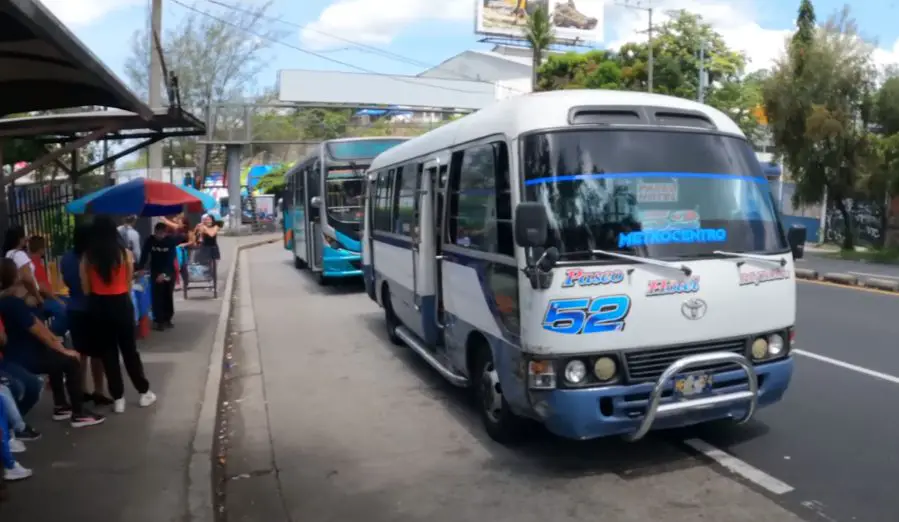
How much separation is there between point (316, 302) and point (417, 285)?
756 centimetres

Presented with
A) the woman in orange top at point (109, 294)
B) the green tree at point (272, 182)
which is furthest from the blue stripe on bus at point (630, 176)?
the green tree at point (272, 182)

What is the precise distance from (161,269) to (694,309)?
28.2ft

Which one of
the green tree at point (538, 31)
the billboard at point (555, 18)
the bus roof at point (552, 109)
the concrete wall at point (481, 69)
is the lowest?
the bus roof at point (552, 109)

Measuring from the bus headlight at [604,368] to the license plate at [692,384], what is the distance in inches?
17.6

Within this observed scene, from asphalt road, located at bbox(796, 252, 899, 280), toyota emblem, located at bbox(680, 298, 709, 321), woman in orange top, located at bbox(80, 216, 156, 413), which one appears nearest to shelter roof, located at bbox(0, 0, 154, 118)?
woman in orange top, located at bbox(80, 216, 156, 413)

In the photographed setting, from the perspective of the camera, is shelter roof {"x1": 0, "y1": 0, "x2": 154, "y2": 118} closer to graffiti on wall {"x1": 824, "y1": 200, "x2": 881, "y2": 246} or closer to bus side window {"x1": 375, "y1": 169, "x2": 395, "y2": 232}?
bus side window {"x1": 375, "y1": 169, "x2": 395, "y2": 232}

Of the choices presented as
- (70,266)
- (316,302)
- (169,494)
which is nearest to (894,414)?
(169,494)

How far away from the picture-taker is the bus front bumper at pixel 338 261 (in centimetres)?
1633

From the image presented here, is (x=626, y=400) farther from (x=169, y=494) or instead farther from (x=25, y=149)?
(x=25, y=149)

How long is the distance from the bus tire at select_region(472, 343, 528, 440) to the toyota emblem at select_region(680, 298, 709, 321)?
1466mm

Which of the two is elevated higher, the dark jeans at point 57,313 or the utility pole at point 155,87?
the utility pole at point 155,87

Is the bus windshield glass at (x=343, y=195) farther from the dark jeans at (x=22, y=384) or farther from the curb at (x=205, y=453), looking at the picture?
the dark jeans at (x=22, y=384)

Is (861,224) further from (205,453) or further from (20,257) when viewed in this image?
(20,257)

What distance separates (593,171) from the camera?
18.1ft
